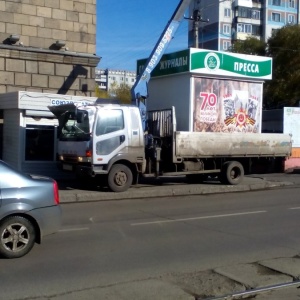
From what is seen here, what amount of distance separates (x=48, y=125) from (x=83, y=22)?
17.1 ft

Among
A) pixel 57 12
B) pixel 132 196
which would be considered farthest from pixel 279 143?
pixel 57 12

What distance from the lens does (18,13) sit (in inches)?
856

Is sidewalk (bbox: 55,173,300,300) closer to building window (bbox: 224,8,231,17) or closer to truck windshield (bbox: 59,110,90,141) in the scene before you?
truck windshield (bbox: 59,110,90,141)

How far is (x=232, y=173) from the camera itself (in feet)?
64.9

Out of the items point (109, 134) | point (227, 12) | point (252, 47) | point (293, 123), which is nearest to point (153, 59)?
point (109, 134)

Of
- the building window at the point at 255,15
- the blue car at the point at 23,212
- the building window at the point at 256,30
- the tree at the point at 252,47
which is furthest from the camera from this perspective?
the building window at the point at 256,30

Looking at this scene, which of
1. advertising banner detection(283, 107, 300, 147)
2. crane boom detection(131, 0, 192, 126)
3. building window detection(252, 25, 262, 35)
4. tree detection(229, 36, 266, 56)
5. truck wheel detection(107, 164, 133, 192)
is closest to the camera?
truck wheel detection(107, 164, 133, 192)

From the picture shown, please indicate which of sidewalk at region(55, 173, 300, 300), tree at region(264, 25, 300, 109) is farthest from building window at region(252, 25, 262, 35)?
sidewalk at region(55, 173, 300, 300)

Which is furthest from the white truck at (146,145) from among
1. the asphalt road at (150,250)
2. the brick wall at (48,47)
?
the brick wall at (48,47)

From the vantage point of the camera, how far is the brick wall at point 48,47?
2166 cm

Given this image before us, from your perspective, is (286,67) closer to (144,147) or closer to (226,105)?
(226,105)

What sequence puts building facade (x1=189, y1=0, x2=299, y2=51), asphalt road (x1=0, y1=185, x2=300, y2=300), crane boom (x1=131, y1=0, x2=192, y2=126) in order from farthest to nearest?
building facade (x1=189, y1=0, x2=299, y2=51), crane boom (x1=131, y1=0, x2=192, y2=126), asphalt road (x1=0, y1=185, x2=300, y2=300)

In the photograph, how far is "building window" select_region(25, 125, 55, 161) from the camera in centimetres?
2003

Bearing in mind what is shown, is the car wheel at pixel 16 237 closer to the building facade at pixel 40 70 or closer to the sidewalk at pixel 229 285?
the sidewalk at pixel 229 285
